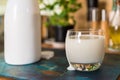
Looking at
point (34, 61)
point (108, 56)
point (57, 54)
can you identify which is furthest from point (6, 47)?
point (108, 56)

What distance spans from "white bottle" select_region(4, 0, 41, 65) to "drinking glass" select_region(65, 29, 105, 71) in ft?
0.37

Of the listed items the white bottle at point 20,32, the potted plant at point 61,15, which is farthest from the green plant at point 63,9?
the white bottle at point 20,32

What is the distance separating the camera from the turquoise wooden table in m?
0.48

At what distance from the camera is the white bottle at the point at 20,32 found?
1.84ft

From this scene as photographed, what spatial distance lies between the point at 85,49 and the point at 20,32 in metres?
0.18

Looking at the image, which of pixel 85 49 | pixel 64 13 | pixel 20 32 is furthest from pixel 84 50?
pixel 64 13

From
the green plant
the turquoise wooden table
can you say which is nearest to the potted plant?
the green plant

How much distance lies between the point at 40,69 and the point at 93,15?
47 centimetres

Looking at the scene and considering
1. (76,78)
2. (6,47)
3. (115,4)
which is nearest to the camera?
(76,78)

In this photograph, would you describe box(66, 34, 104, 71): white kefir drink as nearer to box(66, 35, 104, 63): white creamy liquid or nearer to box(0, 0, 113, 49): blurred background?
box(66, 35, 104, 63): white creamy liquid

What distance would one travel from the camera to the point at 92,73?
1.68 ft

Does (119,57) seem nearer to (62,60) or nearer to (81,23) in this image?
(62,60)

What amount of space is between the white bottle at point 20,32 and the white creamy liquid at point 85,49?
11 centimetres

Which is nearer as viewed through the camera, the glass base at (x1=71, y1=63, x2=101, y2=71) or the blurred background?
the glass base at (x1=71, y1=63, x2=101, y2=71)
